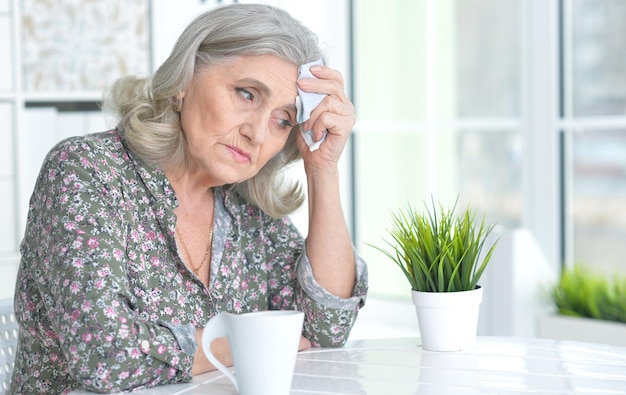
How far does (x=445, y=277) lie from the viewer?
1544mm

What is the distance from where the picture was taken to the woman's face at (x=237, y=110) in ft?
5.38

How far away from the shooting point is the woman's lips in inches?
65.1

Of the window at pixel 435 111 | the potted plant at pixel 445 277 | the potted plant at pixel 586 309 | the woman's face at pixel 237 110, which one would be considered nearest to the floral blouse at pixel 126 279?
the woman's face at pixel 237 110

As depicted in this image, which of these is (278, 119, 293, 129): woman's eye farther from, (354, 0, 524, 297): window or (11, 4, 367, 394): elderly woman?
(354, 0, 524, 297): window

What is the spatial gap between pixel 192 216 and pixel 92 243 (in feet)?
1.36

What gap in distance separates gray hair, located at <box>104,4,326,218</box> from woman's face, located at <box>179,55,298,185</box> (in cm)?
2

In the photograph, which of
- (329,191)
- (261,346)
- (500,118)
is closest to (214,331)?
(261,346)

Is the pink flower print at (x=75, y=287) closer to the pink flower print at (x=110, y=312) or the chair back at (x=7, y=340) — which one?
the pink flower print at (x=110, y=312)

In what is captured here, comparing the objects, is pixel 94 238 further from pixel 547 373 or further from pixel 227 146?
pixel 547 373

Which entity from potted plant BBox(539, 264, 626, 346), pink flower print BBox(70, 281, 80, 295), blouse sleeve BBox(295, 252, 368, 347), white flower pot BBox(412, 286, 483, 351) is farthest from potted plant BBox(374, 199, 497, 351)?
potted plant BBox(539, 264, 626, 346)

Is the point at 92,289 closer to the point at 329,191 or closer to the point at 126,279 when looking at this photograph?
the point at 126,279

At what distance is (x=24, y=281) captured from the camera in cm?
158

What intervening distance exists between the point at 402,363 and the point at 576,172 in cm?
236

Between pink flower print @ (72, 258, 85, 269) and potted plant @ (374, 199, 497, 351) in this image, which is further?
potted plant @ (374, 199, 497, 351)
